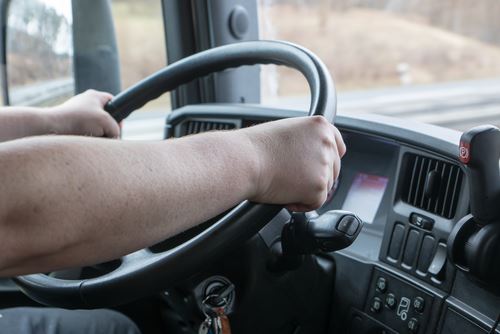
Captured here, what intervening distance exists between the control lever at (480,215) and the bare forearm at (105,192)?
Answer: 390 mm

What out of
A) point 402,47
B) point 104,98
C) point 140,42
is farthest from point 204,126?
point 402,47

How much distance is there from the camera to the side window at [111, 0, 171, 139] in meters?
2.03

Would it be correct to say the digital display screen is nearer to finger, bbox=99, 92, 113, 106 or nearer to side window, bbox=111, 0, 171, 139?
finger, bbox=99, 92, 113, 106

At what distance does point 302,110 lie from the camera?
4.80 ft

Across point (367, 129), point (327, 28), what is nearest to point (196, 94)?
point (367, 129)

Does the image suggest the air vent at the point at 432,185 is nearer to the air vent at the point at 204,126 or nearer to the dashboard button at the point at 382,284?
the dashboard button at the point at 382,284

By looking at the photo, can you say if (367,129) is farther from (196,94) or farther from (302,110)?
(196,94)

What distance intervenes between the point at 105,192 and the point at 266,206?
0.27 meters

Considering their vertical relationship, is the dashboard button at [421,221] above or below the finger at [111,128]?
below

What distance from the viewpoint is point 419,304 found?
3.89 ft

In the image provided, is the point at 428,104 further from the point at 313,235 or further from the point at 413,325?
the point at 313,235

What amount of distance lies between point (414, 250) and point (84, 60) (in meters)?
1.28

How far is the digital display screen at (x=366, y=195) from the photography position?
4.80 ft

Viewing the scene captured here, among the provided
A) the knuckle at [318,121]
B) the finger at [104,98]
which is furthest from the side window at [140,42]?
the knuckle at [318,121]
